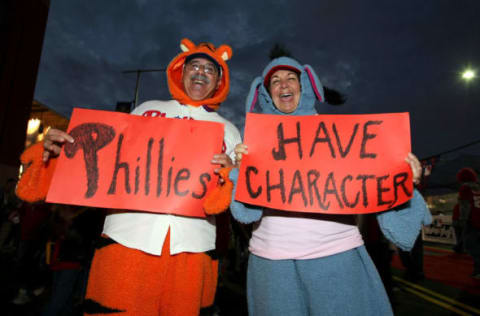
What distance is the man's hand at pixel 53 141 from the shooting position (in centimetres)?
138

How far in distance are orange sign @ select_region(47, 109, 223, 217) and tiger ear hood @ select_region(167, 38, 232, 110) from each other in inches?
15.8

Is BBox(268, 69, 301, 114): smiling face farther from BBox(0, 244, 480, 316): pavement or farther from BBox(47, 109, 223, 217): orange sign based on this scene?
BBox(0, 244, 480, 316): pavement

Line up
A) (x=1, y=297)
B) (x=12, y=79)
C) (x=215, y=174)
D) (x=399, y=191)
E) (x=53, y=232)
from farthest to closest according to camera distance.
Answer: (x=12, y=79) < (x=1, y=297) < (x=53, y=232) < (x=215, y=174) < (x=399, y=191)

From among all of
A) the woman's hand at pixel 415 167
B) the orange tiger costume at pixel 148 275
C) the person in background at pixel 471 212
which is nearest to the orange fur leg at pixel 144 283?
the orange tiger costume at pixel 148 275

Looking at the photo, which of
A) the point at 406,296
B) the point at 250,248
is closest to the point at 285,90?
the point at 250,248

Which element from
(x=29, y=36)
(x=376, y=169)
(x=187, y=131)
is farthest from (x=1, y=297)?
(x=29, y=36)

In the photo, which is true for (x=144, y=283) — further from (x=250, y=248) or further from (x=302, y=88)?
(x=302, y=88)

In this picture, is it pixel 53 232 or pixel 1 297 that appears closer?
pixel 53 232

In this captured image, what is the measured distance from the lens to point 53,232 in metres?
2.75

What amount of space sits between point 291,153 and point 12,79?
13235 millimetres

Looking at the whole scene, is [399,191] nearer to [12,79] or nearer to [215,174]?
[215,174]

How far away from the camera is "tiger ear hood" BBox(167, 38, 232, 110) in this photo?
178 cm

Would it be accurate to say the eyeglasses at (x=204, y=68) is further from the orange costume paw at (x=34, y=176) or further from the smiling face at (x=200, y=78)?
the orange costume paw at (x=34, y=176)

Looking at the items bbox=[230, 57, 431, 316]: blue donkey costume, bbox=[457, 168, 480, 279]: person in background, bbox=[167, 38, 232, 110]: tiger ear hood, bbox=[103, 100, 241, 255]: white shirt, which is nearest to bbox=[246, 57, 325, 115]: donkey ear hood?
bbox=[167, 38, 232, 110]: tiger ear hood
